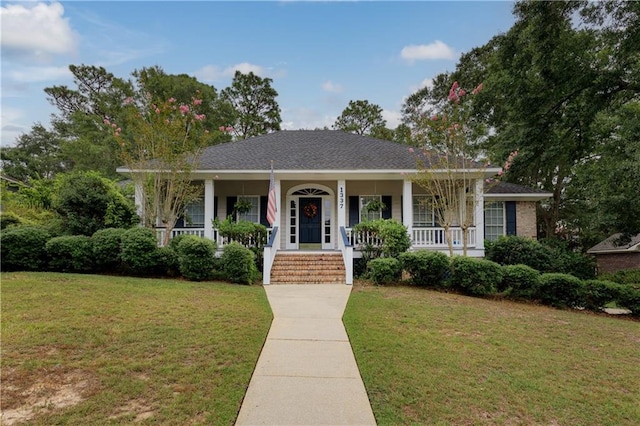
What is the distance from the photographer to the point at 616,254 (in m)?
22.8

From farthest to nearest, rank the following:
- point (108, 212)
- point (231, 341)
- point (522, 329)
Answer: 1. point (108, 212)
2. point (522, 329)
3. point (231, 341)

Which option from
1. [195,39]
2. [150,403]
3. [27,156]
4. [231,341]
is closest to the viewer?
[150,403]

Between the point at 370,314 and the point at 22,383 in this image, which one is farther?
the point at 370,314

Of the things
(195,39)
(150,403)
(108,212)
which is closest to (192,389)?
(150,403)

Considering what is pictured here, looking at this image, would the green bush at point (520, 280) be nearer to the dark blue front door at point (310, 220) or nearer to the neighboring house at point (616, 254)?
the dark blue front door at point (310, 220)

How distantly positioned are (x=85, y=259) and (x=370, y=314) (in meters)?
7.90

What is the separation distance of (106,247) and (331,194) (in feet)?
25.9

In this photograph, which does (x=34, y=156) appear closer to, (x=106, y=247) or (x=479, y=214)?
(x=106, y=247)

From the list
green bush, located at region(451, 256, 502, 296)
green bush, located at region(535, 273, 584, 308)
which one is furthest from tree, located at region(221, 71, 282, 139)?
green bush, located at region(535, 273, 584, 308)

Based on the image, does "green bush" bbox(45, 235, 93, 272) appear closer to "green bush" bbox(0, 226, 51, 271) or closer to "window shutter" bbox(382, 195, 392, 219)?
"green bush" bbox(0, 226, 51, 271)

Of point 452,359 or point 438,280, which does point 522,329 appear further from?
point 438,280

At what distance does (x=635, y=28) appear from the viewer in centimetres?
1275

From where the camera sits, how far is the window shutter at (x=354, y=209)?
13905mm

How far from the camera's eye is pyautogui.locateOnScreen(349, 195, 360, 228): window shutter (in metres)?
13.9
